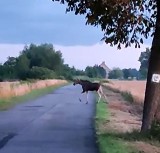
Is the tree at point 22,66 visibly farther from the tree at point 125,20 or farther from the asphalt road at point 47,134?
the tree at point 125,20

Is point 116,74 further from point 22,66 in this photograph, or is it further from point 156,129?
point 156,129

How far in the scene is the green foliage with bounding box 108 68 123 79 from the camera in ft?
613

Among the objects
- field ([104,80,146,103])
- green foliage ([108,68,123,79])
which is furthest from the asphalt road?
green foliage ([108,68,123,79])

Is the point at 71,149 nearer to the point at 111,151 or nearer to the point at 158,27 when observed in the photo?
the point at 111,151

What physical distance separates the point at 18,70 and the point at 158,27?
10479cm

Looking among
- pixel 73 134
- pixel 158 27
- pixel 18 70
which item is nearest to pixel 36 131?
pixel 73 134

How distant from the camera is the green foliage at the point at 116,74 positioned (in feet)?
613

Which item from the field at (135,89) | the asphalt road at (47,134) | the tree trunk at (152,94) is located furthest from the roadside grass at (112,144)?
the field at (135,89)

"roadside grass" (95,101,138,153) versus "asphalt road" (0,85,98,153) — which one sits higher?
"roadside grass" (95,101,138,153)

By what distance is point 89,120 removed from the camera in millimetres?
21078

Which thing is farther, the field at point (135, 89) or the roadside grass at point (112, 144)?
the field at point (135, 89)

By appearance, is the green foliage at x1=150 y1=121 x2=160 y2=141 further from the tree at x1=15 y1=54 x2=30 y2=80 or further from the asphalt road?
the tree at x1=15 y1=54 x2=30 y2=80

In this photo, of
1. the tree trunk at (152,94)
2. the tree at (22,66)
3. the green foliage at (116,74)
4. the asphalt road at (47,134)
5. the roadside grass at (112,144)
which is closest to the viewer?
the roadside grass at (112,144)

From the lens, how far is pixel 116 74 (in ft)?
618
